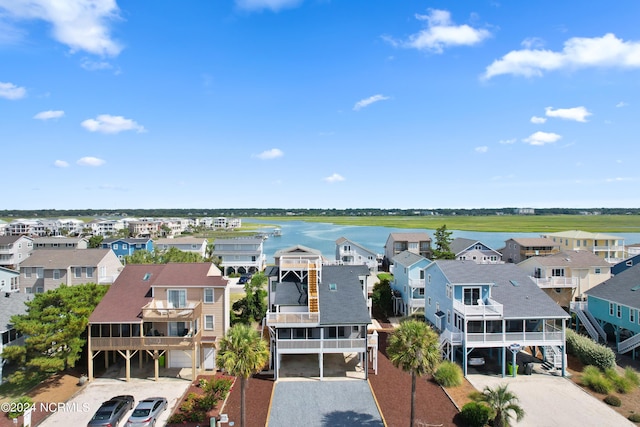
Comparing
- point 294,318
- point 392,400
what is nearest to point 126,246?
point 294,318

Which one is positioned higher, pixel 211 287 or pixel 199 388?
pixel 211 287

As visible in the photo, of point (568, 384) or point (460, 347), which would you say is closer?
point (568, 384)

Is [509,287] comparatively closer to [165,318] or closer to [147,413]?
[165,318]

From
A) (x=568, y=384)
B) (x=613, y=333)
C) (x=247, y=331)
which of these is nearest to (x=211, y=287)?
(x=247, y=331)

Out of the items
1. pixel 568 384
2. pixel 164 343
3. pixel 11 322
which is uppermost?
pixel 11 322

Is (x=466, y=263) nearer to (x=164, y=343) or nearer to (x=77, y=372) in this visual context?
(x=164, y=343)
